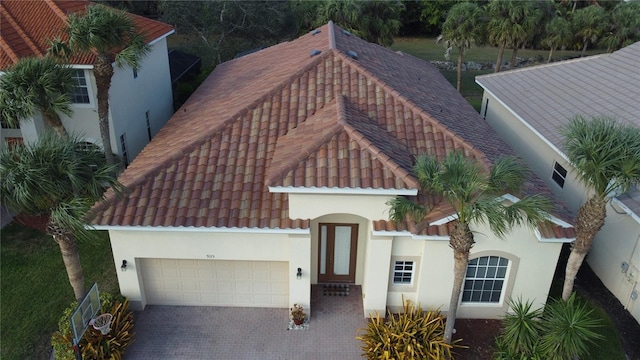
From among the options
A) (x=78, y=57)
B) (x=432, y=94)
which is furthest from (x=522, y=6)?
(x=78, y=57)

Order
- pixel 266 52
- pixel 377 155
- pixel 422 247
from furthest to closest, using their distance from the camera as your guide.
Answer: pixel 266 52
pixel 422 247
pixel 377 155

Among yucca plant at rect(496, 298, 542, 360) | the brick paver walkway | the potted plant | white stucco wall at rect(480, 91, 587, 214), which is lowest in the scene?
the brick paver walkway

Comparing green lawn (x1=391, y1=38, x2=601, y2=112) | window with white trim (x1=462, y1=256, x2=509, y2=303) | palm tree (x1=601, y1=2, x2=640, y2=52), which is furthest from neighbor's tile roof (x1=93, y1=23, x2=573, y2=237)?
palm tree (x1=601, y1=2, x2=640, y2=52)

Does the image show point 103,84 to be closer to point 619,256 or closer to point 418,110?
point 418,110

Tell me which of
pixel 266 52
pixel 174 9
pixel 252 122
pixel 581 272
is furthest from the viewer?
pixel 174 9

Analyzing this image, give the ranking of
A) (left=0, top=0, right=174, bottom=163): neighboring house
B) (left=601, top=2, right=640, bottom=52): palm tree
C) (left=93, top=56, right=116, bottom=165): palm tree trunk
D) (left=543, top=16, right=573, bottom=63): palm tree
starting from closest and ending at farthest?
(left=93, top=56, right=116, bottom=165): palm tree trunk < (left=0, top=0, right=174, bottom=163): neighboring house < (left=543, top=16, right=573, bottom=63): palm tree < (left=601, top=2, right=640, bottom=52): palm tree

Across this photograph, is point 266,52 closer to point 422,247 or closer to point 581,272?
point 422,247

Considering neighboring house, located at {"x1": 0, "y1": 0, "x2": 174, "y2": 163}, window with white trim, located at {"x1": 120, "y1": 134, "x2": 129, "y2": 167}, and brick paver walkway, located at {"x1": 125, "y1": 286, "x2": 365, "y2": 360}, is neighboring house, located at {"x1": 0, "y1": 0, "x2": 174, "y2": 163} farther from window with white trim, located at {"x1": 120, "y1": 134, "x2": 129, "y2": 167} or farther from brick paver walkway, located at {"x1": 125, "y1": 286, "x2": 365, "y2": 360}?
brick paver walkway, located at {"x1": 125, "y1": 286, "x2": 365, "y2": 360}

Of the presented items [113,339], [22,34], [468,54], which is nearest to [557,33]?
[468,54]
